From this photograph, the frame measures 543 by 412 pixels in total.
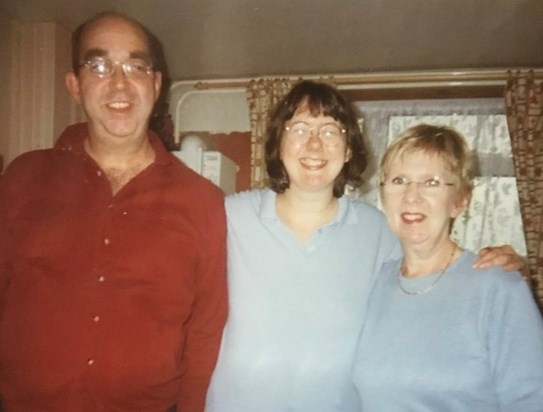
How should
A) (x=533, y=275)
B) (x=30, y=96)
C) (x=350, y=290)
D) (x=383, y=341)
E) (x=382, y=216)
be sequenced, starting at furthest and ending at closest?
(x=533, y=275) < (x=30, y=96) < (x=382, y=216) < (x=350, y=290) < (x=383, y=341)

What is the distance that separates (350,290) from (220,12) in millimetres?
1898

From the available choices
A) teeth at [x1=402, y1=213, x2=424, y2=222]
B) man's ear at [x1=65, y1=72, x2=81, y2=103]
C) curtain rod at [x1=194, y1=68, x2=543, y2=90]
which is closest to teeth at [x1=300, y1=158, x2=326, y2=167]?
teeth at [x1=402, y1=213, x2=424, y2=222]

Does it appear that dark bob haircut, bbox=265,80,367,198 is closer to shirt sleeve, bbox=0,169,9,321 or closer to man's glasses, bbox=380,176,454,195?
man's glasses, bbox=380,176,454,195

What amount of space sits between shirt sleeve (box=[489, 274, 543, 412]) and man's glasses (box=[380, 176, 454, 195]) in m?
0.27

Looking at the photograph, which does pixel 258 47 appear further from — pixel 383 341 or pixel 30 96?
pixel 383 341

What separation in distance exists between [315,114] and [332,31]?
1693 mm

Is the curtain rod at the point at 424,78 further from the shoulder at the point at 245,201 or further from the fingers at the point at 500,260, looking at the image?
the fingers at the point at 500,260

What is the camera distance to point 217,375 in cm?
137

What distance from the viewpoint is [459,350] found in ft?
3.60

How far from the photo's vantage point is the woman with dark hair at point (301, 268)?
1.28 meters

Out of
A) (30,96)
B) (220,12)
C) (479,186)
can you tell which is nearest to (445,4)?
(220,12)

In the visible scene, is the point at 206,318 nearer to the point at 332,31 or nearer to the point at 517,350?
the point at 517,350

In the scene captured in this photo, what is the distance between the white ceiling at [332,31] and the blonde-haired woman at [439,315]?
5.29 feet

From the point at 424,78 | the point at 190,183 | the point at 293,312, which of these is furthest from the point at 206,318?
the point at 424,78
